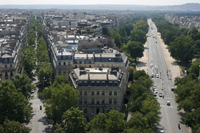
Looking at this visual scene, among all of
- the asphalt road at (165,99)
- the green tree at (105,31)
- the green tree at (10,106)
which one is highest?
the green tree at (105,31)

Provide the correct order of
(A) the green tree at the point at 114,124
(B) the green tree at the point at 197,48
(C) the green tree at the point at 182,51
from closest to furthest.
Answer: (A) the green tree at the point at 114,124 → (C) the green tree at the point at 182,51 → (B) the green tree at the point at 197,48

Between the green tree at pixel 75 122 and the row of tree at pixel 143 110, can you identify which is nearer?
the green tree at pixel 75 122

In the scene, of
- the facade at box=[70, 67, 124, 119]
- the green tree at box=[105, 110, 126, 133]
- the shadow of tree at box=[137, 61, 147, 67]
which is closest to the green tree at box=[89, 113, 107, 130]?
the green tree at box=[105, 110, 126, 133]

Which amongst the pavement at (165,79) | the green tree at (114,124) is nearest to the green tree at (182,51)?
the pavement at (165,79)

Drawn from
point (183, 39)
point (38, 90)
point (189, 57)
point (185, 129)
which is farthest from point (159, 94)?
point (183, 39)

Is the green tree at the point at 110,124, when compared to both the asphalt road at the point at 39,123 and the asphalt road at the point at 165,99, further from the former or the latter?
the asphalt road at the point at 165,99

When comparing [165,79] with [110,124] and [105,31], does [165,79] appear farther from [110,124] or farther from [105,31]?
[105,31]

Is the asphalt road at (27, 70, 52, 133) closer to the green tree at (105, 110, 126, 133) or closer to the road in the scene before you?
the road

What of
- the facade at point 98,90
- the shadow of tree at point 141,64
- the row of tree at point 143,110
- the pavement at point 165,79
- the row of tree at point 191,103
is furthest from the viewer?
the shadow of tree at point 141,64

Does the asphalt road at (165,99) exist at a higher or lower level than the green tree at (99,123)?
lower
